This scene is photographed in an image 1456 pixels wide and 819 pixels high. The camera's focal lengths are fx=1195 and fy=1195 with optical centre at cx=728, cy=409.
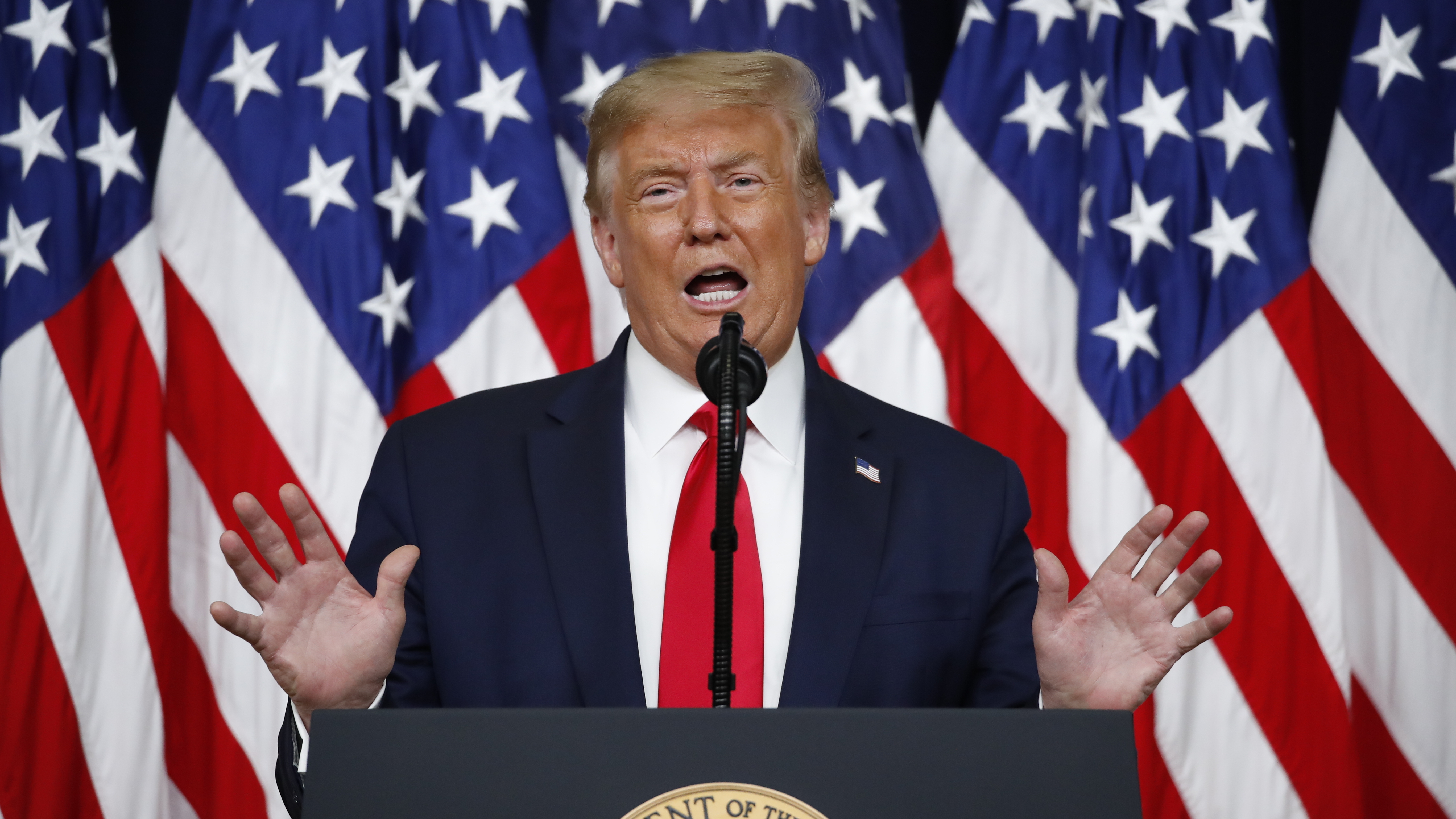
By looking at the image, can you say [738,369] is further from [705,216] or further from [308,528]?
[705,216]

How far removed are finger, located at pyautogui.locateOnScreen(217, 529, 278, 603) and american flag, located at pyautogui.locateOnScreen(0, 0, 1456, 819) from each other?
1.66 meters

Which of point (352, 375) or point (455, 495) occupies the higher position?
point (352, 375)

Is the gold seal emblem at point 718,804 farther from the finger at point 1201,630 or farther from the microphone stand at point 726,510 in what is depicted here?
the finger at point 1201,630

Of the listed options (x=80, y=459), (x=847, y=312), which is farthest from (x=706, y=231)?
(x=80, y=459)

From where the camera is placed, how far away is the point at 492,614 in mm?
1741

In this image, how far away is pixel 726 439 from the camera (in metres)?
1.17

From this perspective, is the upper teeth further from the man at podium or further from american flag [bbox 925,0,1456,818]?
american flag [bbox 925,0,1456,818]

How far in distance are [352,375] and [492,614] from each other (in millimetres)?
1458

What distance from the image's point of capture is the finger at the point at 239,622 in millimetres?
1259

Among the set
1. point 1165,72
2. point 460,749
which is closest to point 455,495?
point 460,749

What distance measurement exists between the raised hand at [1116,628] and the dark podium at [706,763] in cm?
46

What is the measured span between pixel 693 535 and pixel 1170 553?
25.8 inches

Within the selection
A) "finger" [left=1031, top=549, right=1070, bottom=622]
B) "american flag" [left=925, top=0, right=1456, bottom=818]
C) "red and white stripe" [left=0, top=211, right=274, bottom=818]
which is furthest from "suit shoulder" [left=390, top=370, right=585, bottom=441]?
"american flag" [left=925, top=0, right=1456, bottom=818]

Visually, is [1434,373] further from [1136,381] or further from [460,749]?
[460,749]
